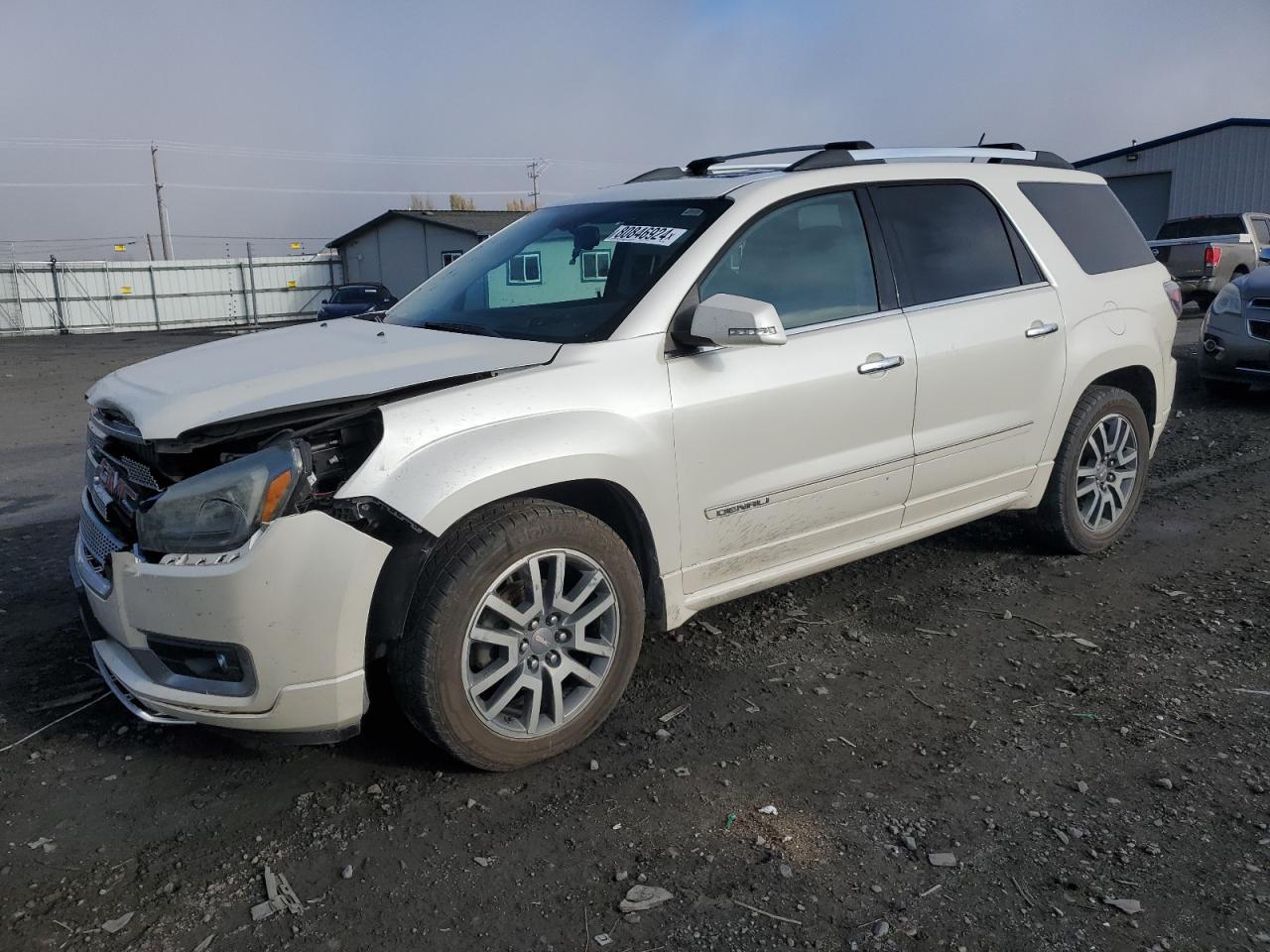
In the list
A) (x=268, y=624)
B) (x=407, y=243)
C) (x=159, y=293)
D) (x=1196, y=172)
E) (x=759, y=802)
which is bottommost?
(x=759, y=802)

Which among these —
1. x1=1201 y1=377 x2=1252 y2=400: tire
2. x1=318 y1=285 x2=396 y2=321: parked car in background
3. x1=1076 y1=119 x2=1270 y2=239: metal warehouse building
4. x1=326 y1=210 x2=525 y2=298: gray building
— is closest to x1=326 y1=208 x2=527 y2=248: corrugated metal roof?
x1=326 y1=210 x2=525 y2=298: gray building

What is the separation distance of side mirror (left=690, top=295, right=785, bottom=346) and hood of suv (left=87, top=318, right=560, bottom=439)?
53cm

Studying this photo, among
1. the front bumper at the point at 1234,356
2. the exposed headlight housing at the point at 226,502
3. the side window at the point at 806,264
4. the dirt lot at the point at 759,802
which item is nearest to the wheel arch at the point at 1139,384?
the dirt lot at the point at 759,802

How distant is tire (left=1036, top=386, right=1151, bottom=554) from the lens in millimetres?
4895

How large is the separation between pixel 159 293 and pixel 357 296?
16870 mm

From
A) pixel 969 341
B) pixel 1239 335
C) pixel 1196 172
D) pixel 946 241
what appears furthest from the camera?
pixel 1196 172

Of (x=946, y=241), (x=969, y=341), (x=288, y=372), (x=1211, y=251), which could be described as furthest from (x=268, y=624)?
(x=1211, y=251)

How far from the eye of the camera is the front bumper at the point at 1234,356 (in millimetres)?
8977

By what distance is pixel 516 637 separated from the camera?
3.12 metres

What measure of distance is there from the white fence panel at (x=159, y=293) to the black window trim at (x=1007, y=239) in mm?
39149

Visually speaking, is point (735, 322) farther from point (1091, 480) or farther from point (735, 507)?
point (1091, 480)

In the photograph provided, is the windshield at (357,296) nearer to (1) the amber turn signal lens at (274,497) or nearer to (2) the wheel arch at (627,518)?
(2) the wheel arch at (627,518)

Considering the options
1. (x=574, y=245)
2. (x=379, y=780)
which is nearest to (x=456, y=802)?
(x=379, y=780)

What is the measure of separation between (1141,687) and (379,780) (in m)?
2.77
